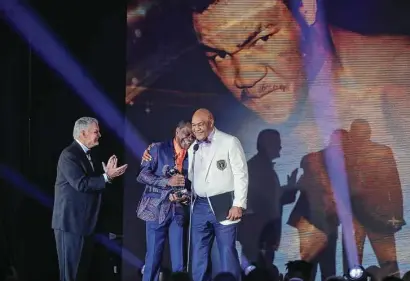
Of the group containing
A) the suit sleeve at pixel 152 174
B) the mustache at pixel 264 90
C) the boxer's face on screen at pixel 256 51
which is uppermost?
the boxer's face on screen at pixel 256 51

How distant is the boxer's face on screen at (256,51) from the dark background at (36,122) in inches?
44.7

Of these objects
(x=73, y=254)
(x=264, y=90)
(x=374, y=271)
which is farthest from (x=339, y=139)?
(x=73, y=254)

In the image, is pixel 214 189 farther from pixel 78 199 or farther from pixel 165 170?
pixel 78 199

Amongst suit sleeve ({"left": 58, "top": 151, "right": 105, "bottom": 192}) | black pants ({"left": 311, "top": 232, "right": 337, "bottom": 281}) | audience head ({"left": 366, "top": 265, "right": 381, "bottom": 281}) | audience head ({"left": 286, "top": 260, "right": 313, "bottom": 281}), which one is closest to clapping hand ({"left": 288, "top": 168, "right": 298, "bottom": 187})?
black pants ({"left": 311, "top": 232, "right": 337, "bottom": 281})

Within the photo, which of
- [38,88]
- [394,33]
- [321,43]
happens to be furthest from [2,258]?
[394,33]

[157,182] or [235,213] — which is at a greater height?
[157,182]

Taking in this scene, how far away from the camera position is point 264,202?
8188 millimetres

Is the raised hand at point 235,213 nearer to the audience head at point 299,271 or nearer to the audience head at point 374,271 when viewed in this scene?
the audience head at point 299,271

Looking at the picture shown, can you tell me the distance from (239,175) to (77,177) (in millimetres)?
1306

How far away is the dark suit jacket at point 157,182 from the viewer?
23.4 feet

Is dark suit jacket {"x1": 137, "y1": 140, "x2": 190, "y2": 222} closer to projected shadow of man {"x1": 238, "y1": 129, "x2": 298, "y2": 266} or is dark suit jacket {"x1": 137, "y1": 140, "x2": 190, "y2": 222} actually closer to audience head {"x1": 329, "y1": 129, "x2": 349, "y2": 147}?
projected shadow of man {"x1": 238, "y1": 129, "x2": 298, "y2": 266}

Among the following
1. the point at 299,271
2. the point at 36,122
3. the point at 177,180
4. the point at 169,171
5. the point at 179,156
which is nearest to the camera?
the point at 299,271

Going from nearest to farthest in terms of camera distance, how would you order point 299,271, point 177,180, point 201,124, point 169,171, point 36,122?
point 299,271
point 201,124
point 177,180
point 169,171
point 36,122

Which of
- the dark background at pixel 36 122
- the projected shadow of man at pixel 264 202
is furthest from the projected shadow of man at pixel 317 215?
the dark background at pixel 36 122
